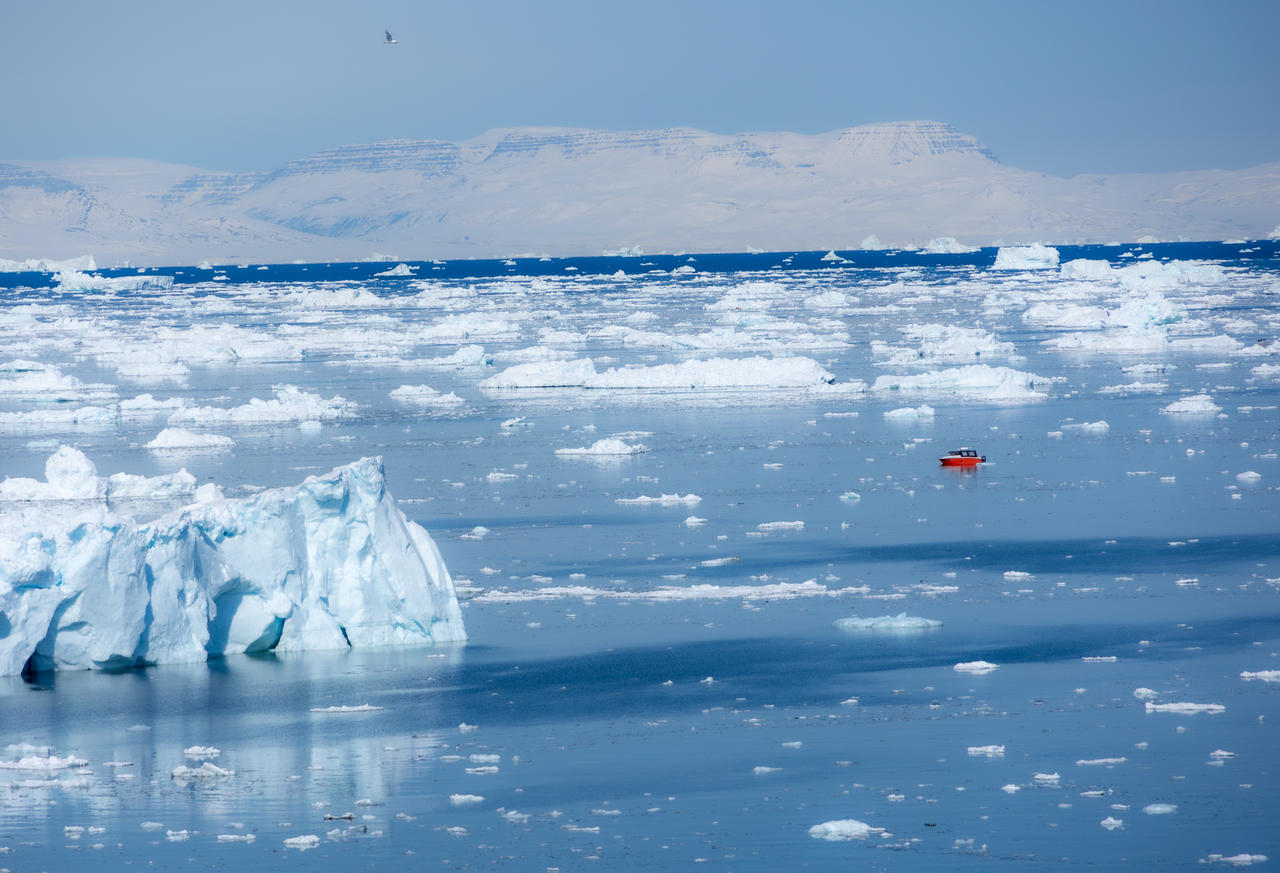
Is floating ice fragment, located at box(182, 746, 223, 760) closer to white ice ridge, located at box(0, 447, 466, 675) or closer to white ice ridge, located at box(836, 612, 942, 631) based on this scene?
white ice ridge, located at box(0, 447, 466, 675)

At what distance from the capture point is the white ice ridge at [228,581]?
51.8 feet

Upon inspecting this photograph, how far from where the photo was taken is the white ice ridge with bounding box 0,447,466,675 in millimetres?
15797

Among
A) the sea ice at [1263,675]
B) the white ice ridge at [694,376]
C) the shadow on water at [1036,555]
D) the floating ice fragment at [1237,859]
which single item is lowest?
the floating ice fragment at [1237,859]

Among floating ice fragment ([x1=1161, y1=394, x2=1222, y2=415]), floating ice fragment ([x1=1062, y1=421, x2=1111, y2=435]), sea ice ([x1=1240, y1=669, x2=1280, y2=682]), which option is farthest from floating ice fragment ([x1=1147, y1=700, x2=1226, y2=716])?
floating ice fragment ([x1=1161, y1=394, x2=1222, y2=415])

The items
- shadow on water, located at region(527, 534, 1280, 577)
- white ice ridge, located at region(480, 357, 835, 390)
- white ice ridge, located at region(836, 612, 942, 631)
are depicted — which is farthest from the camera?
white ice ridge, located at region(480, 357, 835, 390)

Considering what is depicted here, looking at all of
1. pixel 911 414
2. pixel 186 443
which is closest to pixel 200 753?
pixel 186 443

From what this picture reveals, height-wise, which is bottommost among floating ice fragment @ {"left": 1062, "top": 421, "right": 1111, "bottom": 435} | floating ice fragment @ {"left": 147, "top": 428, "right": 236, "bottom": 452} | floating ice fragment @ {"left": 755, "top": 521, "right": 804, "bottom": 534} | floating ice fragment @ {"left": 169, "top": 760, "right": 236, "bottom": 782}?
floating ice fragment @ {"left": 169, "top": 760, "right": 236, "bottom": 782}

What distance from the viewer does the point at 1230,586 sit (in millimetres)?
19625

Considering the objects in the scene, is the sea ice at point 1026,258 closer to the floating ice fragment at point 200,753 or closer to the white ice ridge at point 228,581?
the white ice ridge at point 228,581

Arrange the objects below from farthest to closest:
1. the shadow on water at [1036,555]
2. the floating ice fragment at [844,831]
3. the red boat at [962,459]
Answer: the red boat at [962,459]
the shadow on water at [1036,555]
the floating ice fragment at [844,831]

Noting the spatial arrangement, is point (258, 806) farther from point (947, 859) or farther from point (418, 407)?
point (418, 407)

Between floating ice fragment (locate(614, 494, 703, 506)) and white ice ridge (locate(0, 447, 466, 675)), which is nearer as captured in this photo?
white ice ridge (locate(0, 447, 466, 675))

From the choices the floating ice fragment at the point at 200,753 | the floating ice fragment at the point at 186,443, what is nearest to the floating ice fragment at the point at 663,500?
the floating ice fragment at the point at 186,443

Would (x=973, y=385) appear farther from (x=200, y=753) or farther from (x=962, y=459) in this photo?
(x=200, y=753)
